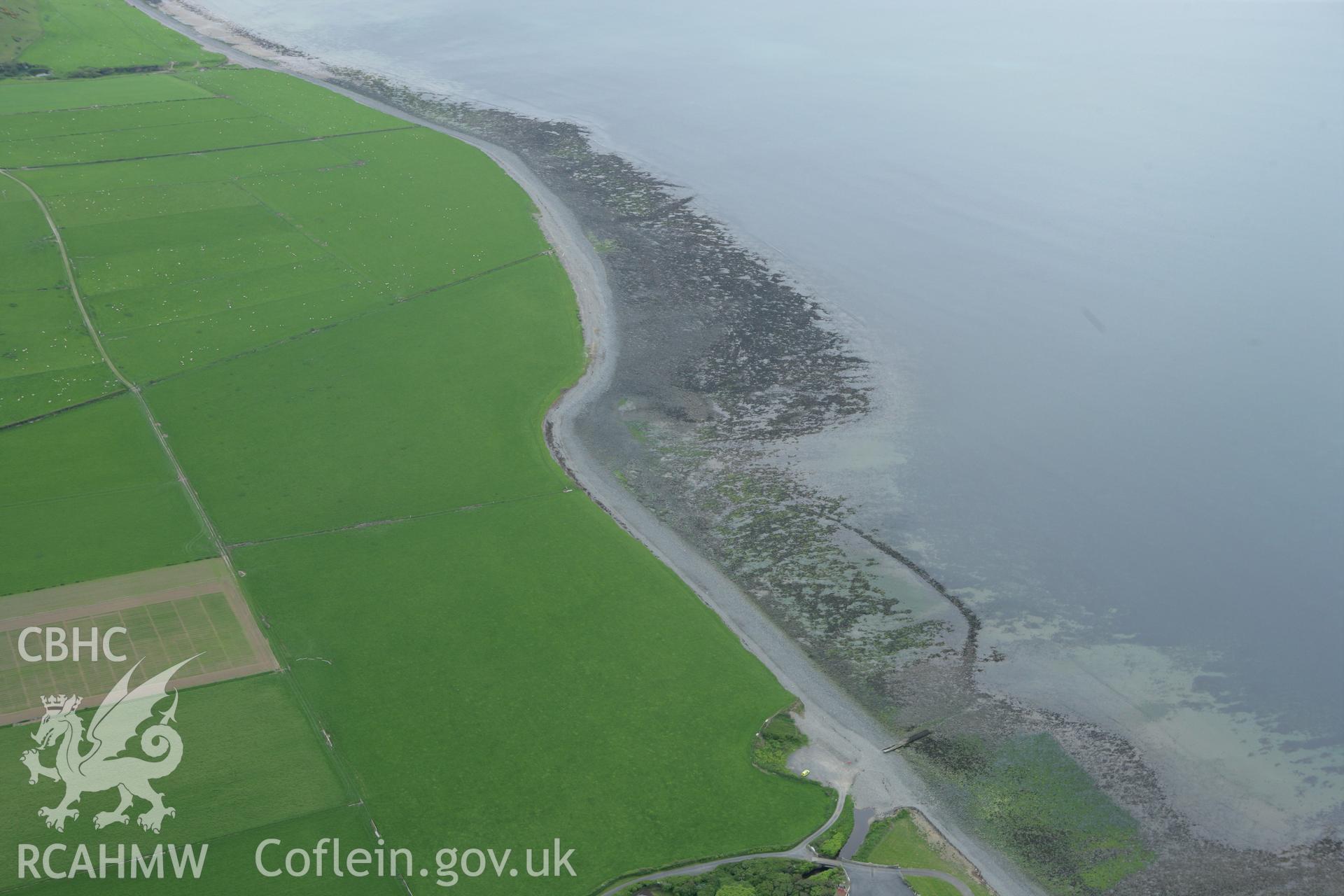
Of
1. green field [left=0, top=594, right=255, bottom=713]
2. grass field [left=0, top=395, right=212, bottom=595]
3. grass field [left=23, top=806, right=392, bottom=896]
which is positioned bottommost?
grass field [left=23, top=806, right=392, bottom=896]

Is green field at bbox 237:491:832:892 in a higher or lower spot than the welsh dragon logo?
higher

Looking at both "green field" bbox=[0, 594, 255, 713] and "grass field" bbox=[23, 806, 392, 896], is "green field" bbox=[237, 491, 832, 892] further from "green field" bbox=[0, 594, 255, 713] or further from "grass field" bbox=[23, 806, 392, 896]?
"green field" bbox=[0, 594, 255, 713]

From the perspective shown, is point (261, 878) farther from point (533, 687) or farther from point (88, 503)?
point (88, 503)

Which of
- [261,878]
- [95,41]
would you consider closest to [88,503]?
[261,878]

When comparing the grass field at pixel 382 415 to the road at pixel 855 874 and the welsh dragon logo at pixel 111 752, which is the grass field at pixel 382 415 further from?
the road at pixel 855 874

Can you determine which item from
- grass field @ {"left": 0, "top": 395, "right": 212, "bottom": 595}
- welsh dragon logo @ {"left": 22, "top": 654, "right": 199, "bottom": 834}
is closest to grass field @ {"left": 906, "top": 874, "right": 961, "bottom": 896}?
welsh dragon logo @ {"left": 22, "top": 654, "right": 199, "bottom": 834}

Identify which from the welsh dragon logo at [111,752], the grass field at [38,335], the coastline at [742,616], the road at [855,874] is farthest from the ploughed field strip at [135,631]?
the coastline at [742,616]
